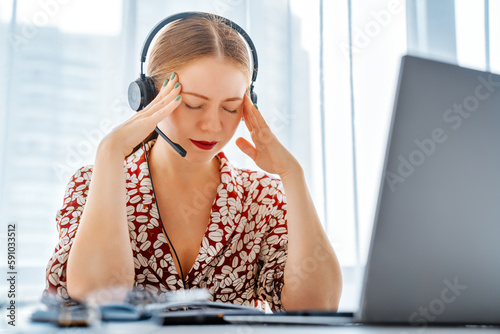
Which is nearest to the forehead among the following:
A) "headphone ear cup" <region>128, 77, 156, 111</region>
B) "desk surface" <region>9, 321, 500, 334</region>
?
"headphone ear cup" <region>128, 77, 156, 111</region>

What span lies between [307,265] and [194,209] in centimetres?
32

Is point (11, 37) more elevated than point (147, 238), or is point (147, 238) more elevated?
point (11, 37)

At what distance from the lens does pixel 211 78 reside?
102 cm

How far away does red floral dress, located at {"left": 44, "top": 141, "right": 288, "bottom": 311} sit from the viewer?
3.42 feet

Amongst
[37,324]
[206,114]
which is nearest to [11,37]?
[206,114]

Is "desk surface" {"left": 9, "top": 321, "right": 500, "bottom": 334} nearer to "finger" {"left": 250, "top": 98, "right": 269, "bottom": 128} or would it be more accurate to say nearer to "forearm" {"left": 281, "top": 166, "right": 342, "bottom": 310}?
"forearm" {"left": 281, "top": 166, "right": 342, "bottom": 310}

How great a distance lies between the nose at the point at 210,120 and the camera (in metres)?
1.02

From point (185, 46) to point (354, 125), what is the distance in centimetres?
113

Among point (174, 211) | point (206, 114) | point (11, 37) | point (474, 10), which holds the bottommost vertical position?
point (174, 211)

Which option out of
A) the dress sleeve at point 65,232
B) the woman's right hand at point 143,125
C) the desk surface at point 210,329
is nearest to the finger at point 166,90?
the woman's right hand at point 143,125

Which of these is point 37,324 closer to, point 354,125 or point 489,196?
point 489,196

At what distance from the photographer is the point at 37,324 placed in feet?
1.68

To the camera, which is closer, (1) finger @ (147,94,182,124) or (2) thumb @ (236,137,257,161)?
(1) finger @ (147,94,182,124)

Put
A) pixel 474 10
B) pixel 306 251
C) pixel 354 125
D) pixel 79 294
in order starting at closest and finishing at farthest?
1. pixel 79 294
2. pixel 306 251
3. pixel 354 125
4. pixel 474 10
